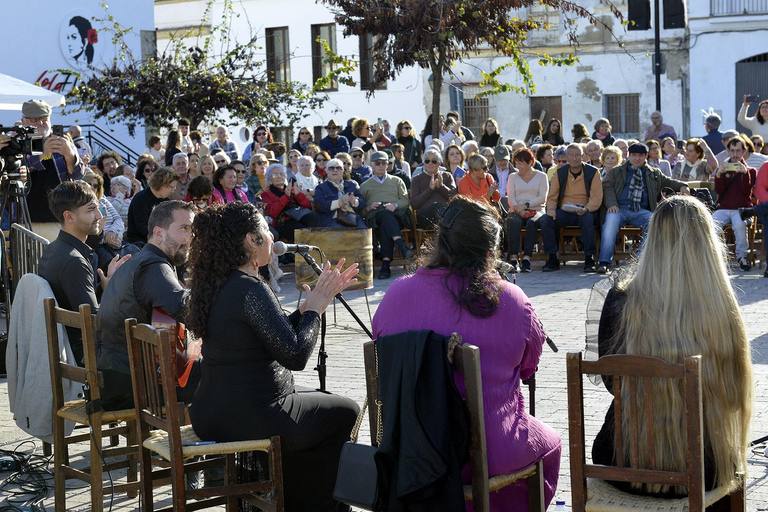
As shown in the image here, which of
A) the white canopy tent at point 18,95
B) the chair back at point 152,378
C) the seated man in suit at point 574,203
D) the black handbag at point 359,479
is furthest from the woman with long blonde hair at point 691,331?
the seated man in suit at point 574,203

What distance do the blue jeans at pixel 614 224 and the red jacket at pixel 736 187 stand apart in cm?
92

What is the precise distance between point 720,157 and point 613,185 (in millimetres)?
2448

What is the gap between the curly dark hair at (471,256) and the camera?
3740 mm

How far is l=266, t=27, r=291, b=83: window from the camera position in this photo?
32.8 meters

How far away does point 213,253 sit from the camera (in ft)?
14.1

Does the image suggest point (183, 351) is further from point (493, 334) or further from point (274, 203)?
point (274, 203)

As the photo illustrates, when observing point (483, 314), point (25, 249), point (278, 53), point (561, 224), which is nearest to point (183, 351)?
point (483, 314)

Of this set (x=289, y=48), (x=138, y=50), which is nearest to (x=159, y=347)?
(x=138, y=50)

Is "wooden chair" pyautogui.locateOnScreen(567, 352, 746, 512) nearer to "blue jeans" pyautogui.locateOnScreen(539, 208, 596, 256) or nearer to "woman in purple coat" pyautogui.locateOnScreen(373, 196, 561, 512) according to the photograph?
"woman in purple coat" pyautogui.locateOnScreen(373, 196, 561, 512)

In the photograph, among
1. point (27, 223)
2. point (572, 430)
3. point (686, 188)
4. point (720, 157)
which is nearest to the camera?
point (572, 430)

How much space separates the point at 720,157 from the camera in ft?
47.1

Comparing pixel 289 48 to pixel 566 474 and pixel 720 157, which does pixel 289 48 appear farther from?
pixel 566 474

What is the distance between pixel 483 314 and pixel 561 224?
9.57 m

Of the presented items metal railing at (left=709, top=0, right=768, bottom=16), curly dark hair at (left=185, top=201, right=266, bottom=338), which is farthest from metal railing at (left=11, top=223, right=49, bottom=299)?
metal railing at (left=709, top=0, right=768, bottom=16)
